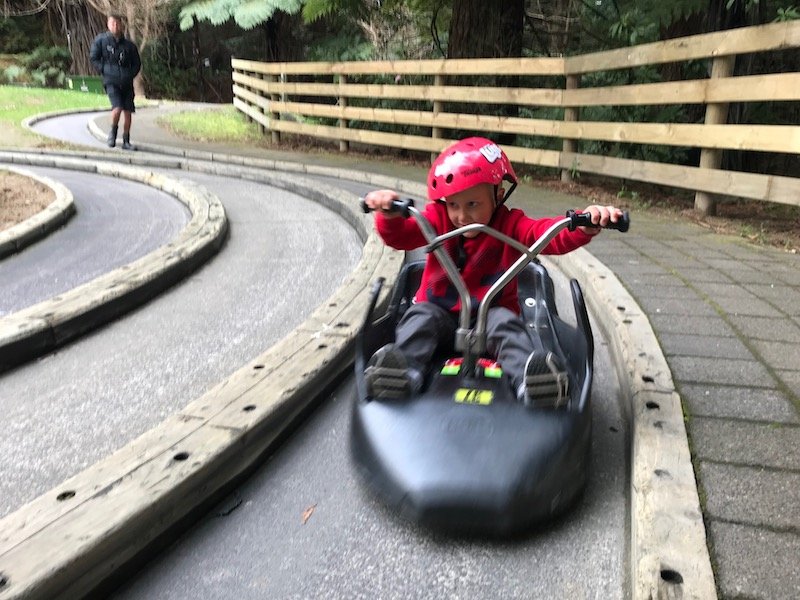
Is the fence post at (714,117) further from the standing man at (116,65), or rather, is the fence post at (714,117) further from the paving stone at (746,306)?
the standing man at (116,65)

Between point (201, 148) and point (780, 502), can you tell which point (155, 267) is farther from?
point (201, 148)

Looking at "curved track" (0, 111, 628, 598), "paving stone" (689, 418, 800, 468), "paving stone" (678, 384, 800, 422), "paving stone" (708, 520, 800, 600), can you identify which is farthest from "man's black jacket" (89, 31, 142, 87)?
"paving stone" (708, 520, 800, 600)

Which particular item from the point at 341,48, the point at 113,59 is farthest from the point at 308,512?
the point at 341,48

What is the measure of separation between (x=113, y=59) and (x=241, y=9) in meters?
6.11

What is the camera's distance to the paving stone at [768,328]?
297 centimetres

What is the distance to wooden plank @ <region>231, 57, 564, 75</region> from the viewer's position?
750cm

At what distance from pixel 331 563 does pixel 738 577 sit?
99 cm

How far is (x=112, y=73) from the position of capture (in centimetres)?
970

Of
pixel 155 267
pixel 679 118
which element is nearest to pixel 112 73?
pixel 155 267

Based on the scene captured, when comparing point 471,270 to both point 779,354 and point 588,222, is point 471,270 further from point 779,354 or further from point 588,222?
point 779,354

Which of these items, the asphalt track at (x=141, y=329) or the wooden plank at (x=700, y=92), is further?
the wooden plank at (x=700, y=92)

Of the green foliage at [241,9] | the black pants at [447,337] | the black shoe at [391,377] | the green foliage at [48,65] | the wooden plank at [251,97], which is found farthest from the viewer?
the green foliage at [48,65]

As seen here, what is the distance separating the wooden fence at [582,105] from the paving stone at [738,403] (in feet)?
9.41

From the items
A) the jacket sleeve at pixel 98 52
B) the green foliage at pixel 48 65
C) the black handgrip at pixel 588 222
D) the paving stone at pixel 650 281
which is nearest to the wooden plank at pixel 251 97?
the jacket sleeve at pixel 98 52
